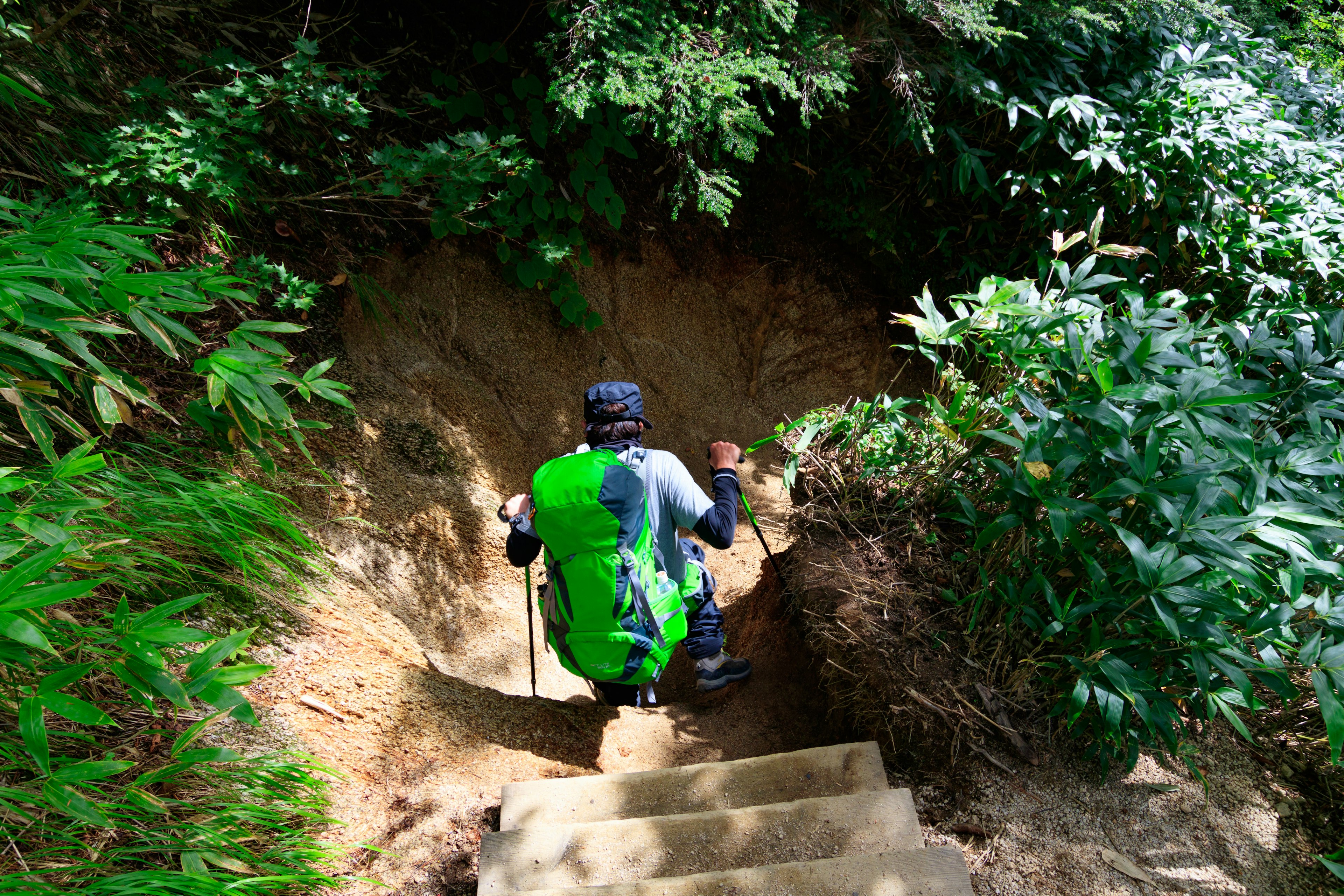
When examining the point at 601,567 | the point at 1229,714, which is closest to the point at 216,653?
the point at 601,567

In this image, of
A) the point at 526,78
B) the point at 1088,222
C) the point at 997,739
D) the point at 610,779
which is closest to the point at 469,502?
the point at 610,779

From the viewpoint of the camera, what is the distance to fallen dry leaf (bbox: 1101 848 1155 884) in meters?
2.04

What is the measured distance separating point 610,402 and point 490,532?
1.59m

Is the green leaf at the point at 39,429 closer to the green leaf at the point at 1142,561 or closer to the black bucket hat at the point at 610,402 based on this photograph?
the black bucket hat at the point at 610,402

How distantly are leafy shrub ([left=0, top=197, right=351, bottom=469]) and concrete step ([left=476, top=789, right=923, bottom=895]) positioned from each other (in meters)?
1.60

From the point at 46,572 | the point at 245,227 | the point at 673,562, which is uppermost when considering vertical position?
the point at 245,227

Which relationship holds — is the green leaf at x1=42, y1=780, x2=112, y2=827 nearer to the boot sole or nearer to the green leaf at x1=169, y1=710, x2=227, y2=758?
the green leaf at x1=169, y1=710, x2=227, y2=758

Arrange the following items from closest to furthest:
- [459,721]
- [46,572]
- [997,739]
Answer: [46,572]
[997,739]
[459,721]

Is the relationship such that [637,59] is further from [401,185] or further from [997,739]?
[997,739]

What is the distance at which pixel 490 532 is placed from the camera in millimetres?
3846

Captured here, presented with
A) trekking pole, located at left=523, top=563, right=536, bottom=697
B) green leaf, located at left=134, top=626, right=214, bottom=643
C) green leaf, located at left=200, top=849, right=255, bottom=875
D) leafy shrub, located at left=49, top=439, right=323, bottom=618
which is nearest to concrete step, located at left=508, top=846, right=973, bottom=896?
green leaf, located at left=200, top=849, right=255, bottom=875

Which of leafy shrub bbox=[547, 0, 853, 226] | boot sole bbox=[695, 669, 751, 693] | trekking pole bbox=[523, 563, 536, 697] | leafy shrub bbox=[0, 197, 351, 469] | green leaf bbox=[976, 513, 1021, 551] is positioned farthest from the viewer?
boot sole bbox=[695, 669, 751, 693]

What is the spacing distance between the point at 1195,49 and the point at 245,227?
5.61 m

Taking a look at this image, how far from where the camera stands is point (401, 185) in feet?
11.0
